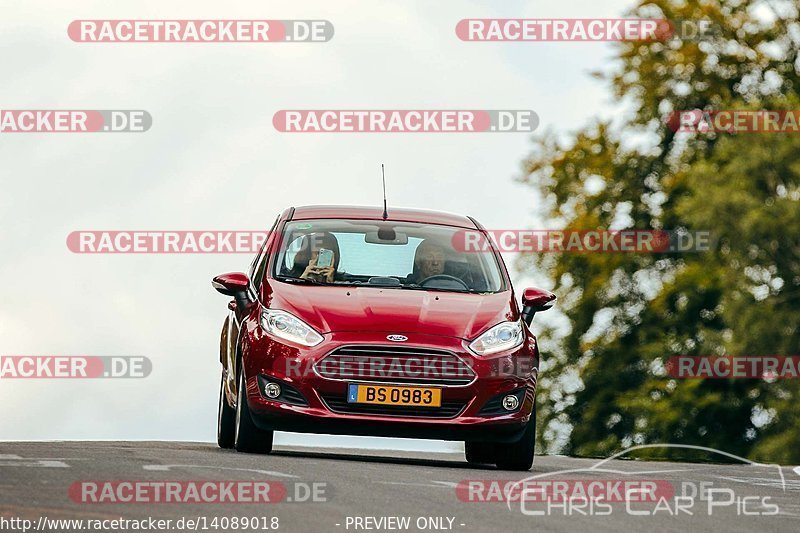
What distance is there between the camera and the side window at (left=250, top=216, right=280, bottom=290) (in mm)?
14994

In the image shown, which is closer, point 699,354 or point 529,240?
point 699,354

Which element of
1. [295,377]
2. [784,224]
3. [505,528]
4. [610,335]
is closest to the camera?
[505,528]

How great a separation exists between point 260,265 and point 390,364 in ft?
6.96

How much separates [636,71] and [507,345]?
31047 mm

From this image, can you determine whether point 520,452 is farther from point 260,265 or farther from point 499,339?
point 260,265

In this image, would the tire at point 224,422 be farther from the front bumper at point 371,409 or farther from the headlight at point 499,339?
the headlight at point 499,339

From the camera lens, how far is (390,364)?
1368 centimetres

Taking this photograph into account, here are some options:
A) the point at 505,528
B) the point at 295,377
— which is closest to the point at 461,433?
the point at 295,377

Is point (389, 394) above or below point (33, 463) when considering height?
above

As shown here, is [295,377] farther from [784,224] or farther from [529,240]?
[529,240]

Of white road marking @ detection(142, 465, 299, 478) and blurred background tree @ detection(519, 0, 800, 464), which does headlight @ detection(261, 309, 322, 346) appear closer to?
white road marking @ detection(142, 465, 299, 478)

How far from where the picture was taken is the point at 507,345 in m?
14.0

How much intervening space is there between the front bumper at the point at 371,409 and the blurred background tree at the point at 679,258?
962 inches

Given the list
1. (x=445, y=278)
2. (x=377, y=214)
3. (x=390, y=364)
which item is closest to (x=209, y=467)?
(x=390, y=364)
